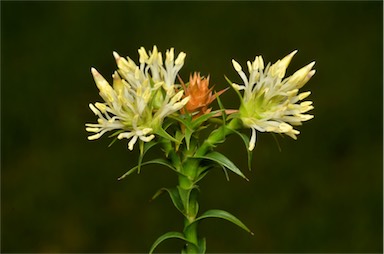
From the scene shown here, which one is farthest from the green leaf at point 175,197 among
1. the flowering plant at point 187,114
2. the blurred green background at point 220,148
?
the blurred green background at point 220,148

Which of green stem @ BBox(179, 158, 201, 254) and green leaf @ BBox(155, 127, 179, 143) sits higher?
green leaf @ BBox(155, 127, 179, 143)

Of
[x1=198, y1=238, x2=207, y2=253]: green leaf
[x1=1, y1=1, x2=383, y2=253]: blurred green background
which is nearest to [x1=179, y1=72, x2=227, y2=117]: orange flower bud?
[x1=198, y1=238, x2=207, y2=253]: green leaf

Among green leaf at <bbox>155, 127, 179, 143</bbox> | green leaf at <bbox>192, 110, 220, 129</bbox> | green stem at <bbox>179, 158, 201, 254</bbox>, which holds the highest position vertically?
green leaf at <bbox>192, 110, 220, 129</bbox>

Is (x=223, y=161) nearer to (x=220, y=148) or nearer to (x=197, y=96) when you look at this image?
(x=197, y=96)

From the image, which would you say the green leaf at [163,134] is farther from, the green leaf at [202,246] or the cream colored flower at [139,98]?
the green leaf at [202,246]

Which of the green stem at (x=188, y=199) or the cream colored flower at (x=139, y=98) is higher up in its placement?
the cream colored flower at (x=139, y=98)

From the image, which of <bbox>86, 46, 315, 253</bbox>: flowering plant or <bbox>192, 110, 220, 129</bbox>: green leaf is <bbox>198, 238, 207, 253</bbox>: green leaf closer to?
<bbox>86, 46, 315, 253</bbox>: flowering plant
